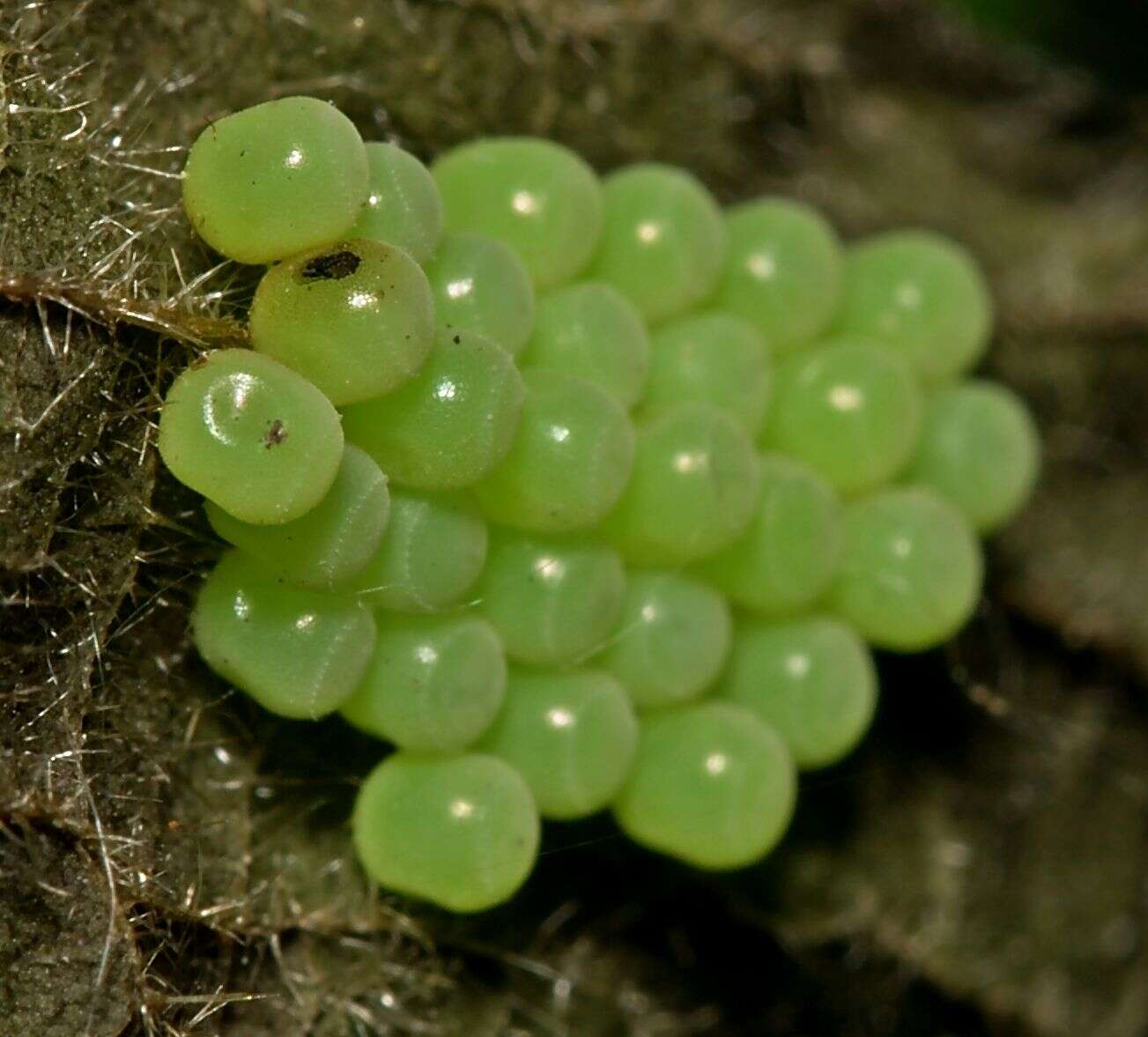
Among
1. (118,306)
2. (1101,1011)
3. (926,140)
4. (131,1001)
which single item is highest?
(118,306)

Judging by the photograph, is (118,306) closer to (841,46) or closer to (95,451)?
(95,451)

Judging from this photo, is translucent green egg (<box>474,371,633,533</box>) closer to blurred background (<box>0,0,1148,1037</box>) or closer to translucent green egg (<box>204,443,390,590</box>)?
translucent green egg (<box>204,443,390,590</box>)

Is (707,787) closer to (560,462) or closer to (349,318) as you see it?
(560,462)

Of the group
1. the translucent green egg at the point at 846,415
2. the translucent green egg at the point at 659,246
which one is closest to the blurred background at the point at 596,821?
the translucent green egg at the point at 659,246

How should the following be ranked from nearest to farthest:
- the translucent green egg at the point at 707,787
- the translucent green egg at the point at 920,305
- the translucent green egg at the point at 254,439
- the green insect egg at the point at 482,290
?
the translucent green egg at the point at 254,439, the green insect egg at the point at 482,290, the translucent green egg at the point at 707,787, the translucent green egg at the point at 920,305

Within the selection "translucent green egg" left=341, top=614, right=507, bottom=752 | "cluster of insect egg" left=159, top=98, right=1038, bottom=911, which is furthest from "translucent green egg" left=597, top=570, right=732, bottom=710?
"translucent green egg" left=341, top=614, right=507, bottom=752

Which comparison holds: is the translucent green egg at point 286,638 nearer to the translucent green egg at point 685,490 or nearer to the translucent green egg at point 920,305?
the translucent green egg at point 685,490

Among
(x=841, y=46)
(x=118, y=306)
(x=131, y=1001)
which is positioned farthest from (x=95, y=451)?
(x=841, y=46)
